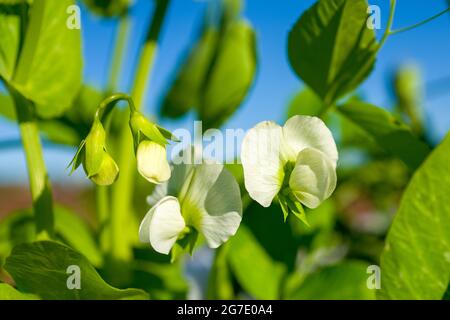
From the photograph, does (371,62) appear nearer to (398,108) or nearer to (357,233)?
(357,233)

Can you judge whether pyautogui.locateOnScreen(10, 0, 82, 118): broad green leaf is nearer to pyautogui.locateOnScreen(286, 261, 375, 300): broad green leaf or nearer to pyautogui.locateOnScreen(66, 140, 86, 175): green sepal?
pyautogui.locateOnScreen(66, 140, 86, 175): green sepal

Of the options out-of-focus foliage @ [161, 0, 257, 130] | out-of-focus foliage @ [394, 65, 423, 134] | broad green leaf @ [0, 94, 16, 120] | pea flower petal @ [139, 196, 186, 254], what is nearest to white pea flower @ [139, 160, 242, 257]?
pea flower petal @ [139, 196, 186, 254]

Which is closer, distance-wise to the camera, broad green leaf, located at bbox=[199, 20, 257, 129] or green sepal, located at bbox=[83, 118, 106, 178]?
green sepal, located at bbox=[83, 118, 106, 178]

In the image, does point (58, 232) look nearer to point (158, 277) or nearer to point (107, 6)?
point (158, 277)

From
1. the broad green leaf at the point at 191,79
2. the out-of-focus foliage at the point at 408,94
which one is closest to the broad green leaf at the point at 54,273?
the broad green leaf at the point at 191,79

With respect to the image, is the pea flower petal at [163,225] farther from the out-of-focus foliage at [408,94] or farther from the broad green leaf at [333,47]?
the out-of-focus foliage at [408,94]
